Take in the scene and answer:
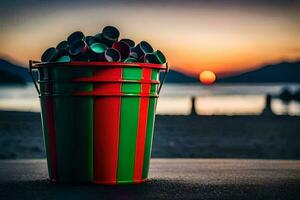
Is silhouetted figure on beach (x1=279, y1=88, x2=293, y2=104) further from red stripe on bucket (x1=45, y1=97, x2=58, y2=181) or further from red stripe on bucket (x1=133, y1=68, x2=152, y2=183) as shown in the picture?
red stripe on bucket (x1=45, y1=97, x2=58, y2=181)

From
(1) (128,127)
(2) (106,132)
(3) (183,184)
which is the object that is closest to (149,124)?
(1) (128,127)

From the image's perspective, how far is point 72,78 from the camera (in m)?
6.75

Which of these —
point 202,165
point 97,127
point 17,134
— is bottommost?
point 17,134

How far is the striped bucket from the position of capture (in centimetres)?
673

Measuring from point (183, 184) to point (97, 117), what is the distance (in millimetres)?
921

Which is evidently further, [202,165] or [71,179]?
[202,165]

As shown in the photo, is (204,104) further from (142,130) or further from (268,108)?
(142,130)

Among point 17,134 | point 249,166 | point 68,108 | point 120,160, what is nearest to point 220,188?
point 120,160

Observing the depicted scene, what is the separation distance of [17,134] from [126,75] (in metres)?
8.34

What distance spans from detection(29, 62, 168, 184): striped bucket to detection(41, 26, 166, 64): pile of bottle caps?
0.54 feet

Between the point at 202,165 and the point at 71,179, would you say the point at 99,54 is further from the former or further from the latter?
the point at 202,165

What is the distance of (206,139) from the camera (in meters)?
14.7

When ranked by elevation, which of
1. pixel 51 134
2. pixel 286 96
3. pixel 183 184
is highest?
pixel 51 134

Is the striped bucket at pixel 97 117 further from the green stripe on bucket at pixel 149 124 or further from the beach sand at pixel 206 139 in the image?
the beach sand at pixel 206 139
